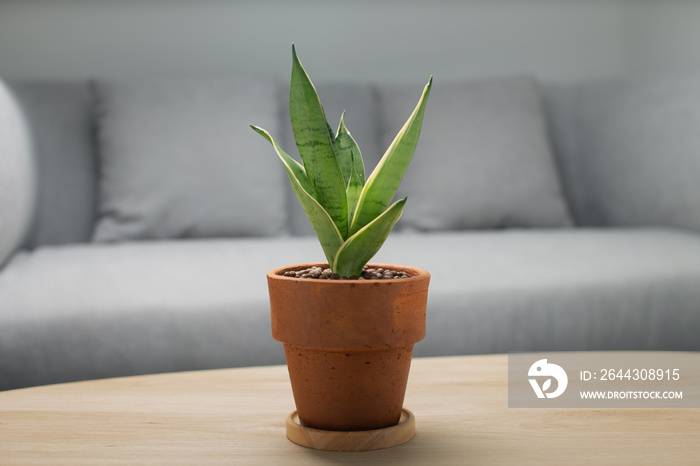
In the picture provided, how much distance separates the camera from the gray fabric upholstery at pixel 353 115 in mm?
1826

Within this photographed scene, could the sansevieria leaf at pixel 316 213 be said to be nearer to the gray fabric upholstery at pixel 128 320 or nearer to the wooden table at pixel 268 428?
the wooden table at pixel 268 428

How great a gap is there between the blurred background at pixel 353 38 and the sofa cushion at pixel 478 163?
25.3 inches

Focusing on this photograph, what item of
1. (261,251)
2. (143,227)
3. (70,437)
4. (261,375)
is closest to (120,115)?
(143,227)

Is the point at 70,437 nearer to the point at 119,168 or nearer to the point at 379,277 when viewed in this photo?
the point at 379,277

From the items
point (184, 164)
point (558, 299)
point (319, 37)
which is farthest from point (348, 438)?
point (319, 37)

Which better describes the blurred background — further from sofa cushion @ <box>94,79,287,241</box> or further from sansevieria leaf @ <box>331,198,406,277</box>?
sansevieria leaf @ <box>331,198,406,277</box>

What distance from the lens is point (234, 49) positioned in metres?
2.32

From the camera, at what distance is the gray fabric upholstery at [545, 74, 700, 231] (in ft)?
5.25

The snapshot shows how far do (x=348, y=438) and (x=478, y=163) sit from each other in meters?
1.37

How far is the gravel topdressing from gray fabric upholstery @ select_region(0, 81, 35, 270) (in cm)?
88

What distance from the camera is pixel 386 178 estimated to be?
19.9 inches

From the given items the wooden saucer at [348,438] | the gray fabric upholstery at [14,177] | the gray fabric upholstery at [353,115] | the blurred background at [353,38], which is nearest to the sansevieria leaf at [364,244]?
the wooden saucer at [348,438]

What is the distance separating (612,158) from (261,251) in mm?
1137

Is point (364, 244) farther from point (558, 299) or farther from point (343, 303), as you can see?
point (558, 299)
